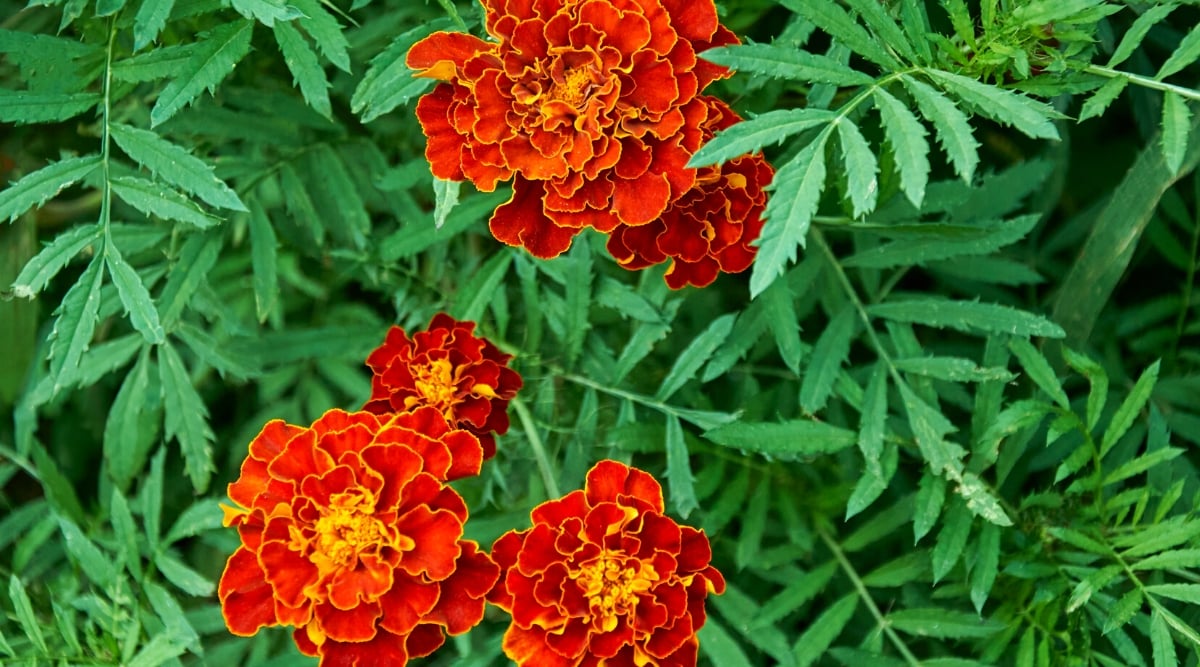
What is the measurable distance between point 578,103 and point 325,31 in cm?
37

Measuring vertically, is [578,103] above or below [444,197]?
above

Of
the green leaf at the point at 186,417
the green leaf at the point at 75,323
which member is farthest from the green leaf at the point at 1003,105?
the green leaf at the point at 186,417

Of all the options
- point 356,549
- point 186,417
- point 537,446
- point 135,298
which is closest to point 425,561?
point 356,549

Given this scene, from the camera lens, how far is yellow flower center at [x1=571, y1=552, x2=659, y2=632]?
3.95 feet

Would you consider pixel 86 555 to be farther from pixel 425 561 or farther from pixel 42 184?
pixel 425 561

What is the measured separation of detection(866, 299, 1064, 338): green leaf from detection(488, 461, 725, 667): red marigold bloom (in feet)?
1.92

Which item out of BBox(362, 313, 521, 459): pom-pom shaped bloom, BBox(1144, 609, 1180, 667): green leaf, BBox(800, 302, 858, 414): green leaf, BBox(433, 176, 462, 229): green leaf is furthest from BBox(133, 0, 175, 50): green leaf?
BBox(1144, 609, 1180, 667): green leaf

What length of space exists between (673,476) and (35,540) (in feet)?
3.48

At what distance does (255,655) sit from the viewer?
174cm

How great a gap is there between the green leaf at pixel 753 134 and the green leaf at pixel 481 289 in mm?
618

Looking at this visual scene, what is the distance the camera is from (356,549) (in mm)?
1191

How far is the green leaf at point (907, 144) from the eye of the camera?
3.57 feet

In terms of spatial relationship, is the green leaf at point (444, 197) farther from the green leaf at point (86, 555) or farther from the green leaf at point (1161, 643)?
the green leaf at point (1161, 643)

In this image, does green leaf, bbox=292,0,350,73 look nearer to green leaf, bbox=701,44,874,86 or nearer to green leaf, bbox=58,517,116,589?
green leaf, bbox=701,44,874,86
